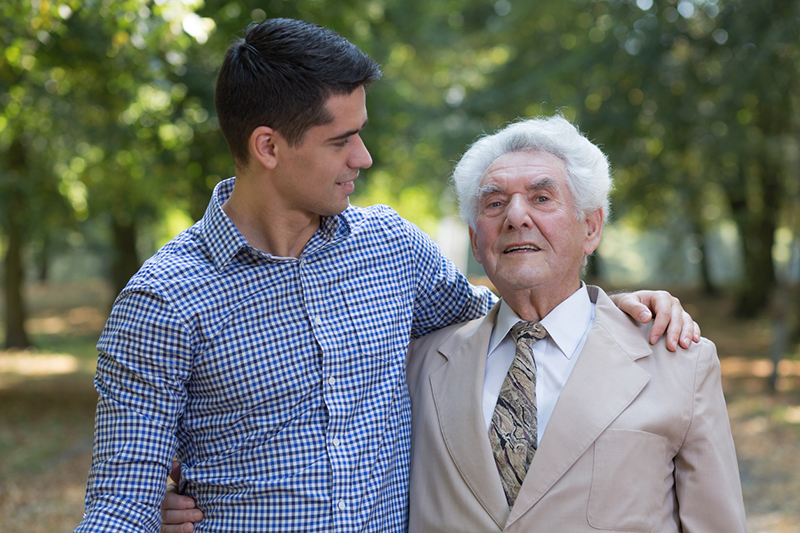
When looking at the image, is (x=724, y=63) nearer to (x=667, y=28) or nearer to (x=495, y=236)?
(x=667, y=28)

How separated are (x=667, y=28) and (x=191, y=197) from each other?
6.47m

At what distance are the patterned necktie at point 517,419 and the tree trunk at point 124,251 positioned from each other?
11925 mm

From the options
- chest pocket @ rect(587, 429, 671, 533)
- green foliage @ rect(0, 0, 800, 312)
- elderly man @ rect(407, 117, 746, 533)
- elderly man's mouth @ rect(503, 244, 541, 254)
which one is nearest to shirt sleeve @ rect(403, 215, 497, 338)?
elderly man @ rect(407, 117, 746, 533)

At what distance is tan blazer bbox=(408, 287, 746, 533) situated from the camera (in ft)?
6.91

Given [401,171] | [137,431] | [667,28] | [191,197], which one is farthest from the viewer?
[401,171]

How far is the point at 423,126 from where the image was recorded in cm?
1303

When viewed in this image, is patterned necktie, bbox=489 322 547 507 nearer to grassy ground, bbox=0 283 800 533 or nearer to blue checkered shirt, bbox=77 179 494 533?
blue checkered shirt, bbox=77 179 494 533

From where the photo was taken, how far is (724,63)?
9039 millimetres

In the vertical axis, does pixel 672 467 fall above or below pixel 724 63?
below

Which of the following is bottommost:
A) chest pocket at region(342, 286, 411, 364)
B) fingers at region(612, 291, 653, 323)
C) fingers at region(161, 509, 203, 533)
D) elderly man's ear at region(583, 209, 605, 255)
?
fingers at region(161, 509, 203, 533)

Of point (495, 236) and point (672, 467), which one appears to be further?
point (495, 236)

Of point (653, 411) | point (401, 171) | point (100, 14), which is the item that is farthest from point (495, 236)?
point (401, 171)

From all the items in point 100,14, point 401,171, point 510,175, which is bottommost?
point 510,175

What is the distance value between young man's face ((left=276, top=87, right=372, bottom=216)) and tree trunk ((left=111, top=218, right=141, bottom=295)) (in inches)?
465
